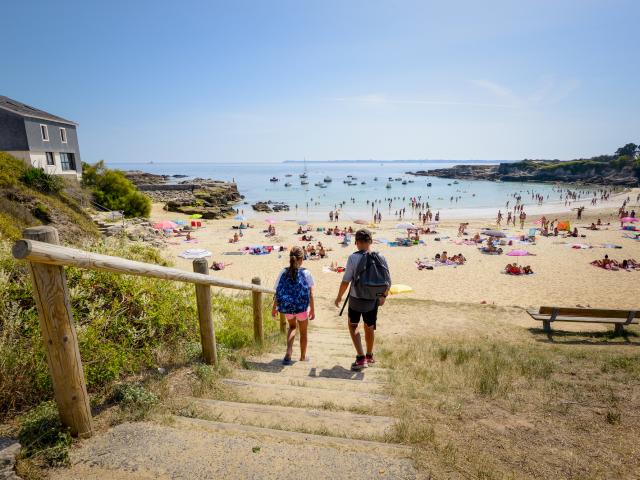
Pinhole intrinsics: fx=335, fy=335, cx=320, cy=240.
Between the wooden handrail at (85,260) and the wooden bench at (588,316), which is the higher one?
the wooden handrail at (85,260)

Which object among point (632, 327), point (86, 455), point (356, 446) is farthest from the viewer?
point (632, 327)

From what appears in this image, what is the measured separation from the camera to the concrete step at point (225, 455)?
2105 millimetres

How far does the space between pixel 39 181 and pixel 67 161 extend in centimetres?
1373

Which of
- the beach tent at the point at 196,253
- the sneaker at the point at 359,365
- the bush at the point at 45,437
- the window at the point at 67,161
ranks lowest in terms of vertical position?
the beach tent at the point at 196,253

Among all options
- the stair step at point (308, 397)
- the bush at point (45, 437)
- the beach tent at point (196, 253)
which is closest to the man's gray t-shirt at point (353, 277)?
the stair step at point (308, 397)

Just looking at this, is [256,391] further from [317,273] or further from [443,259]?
[443,259]

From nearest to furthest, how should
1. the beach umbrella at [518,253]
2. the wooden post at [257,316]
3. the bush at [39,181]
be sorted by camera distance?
the wooden post at [257,316]
the bush at [39,181]
the beach umbrella at [518,253]

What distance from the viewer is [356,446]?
2463 mm

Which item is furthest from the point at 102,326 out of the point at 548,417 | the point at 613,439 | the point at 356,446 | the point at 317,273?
the point at 317,273

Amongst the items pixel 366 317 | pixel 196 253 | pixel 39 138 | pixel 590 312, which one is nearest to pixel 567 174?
pixel 590 312

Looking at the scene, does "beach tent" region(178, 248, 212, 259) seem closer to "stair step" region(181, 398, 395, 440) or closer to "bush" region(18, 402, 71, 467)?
"stair step" region(181, 398, 395, 440)

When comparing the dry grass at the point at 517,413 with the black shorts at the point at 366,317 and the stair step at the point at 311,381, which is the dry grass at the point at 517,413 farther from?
the black shorts at the point at 366,317

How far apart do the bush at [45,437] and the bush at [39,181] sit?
1726 cm

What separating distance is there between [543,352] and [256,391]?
5.41 meters
